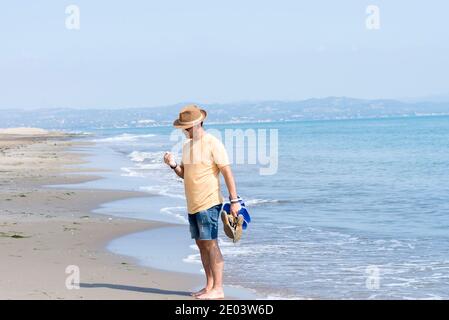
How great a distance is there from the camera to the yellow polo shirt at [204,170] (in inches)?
283

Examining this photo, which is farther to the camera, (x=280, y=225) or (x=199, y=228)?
(x=280, y=225)

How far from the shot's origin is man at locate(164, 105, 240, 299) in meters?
7.18

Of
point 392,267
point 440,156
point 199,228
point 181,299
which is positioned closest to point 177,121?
point 199,228

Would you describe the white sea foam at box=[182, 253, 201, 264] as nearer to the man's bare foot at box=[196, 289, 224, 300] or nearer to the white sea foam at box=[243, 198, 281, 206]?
the man's bare foot at box=[196, 289, 224, 300]

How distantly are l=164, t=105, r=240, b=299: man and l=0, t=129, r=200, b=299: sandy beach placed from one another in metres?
0.73

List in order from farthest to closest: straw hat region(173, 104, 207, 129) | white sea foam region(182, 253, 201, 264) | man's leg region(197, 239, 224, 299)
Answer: white sea foam region(182, 253, 201, 264) → man's leg region(197, 239, 224, 299) → straw hat region(173, 104, 207, 129)

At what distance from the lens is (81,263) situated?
9320 mm

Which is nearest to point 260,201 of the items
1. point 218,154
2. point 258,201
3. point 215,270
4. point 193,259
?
point 258,201

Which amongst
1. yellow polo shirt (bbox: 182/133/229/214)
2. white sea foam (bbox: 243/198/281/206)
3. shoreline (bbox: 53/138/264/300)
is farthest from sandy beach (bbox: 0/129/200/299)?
white sea foam (bbox: 243/198/281/206)

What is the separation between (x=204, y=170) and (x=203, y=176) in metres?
0.05

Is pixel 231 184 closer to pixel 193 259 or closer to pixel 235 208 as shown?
pixel 235 208

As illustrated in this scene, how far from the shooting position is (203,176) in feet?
23.7
